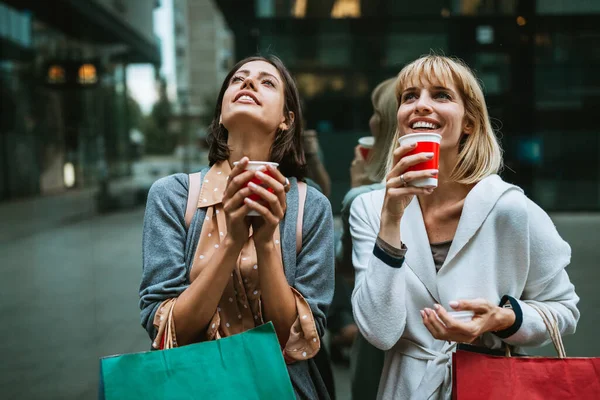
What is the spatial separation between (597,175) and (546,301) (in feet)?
8.19

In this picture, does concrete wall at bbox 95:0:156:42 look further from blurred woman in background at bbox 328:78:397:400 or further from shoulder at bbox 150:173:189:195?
shoulder at bbox 150:173:189:195

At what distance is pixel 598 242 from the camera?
157 inches

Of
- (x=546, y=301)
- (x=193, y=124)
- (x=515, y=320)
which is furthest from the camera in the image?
(x=193, y=124)

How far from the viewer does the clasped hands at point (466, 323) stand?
1657 mm

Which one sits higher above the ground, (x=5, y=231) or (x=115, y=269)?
(x=5, y=231)

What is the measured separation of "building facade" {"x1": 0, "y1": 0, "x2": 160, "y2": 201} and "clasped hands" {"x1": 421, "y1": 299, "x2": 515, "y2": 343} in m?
3.41

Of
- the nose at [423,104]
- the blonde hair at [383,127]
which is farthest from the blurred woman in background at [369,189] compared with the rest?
the nose at [423,104]

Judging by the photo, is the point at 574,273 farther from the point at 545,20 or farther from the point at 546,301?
the point at 546,301

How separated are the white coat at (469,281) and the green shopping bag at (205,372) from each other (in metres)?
0.35

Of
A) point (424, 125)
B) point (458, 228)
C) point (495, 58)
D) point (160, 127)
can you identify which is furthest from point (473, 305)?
point (160, 127)

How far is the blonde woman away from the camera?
1.75 m

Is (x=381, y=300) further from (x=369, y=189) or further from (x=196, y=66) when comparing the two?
(x=196, y=66)

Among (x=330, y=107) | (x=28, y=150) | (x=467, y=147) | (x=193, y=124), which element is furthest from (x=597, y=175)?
(x=28, y=150)

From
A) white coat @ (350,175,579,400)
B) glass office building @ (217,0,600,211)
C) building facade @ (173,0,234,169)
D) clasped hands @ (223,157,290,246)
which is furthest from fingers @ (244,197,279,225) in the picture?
building facade @ (173,0,234,169)
